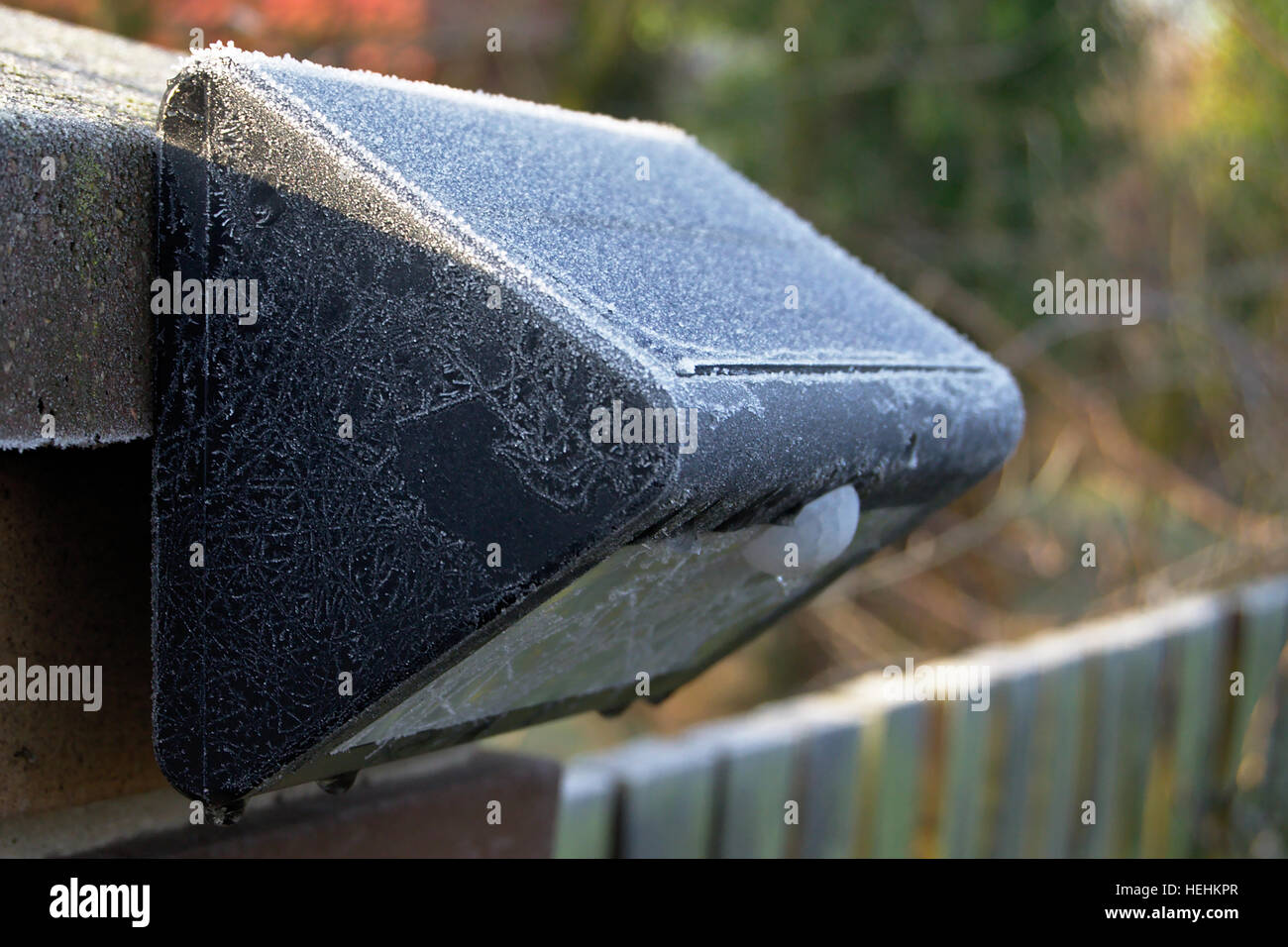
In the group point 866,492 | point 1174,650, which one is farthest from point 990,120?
point 866,492

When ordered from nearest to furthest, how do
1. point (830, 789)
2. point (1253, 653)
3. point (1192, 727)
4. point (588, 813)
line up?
point (588, 813) → point (830, 789) → point (1192, 727) → point (1253, 653)

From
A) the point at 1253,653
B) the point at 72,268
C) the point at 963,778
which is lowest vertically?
the point at 963,778

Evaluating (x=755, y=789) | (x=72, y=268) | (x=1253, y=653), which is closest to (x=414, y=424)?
(x=72, y=268)

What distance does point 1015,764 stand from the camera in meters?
3.69

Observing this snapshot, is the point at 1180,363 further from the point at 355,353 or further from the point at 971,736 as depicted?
the point at 355,353

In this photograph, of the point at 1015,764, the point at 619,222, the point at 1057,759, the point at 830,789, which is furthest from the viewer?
the point at 1057,759

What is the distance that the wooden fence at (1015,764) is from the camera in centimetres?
276

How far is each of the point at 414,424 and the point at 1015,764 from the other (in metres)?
3.24

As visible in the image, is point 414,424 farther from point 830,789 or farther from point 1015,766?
point 1015,766

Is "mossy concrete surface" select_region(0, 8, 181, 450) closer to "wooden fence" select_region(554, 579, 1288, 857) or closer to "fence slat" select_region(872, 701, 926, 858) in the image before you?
"wooden fence" select_region(554, 579, 1288, 857)

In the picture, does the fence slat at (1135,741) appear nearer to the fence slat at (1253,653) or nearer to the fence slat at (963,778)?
the fence slat at (1253,653)

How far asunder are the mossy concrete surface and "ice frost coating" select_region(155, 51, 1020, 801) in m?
0.03

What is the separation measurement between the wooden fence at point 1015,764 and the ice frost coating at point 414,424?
50.9 inches

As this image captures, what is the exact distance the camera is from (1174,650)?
4160 mm
